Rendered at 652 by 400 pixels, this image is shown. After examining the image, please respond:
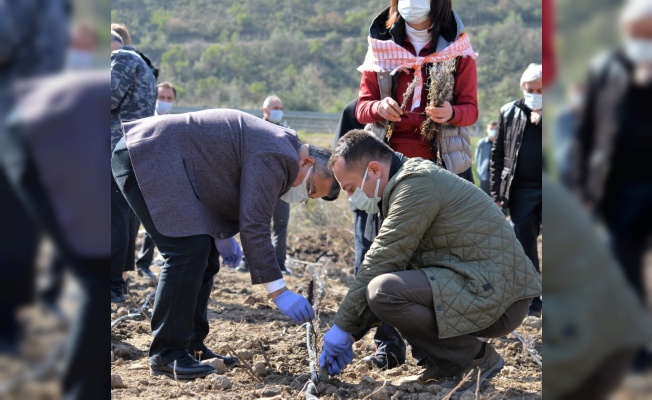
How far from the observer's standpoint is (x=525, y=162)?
6406mm

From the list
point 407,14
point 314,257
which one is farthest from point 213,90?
point 407,14

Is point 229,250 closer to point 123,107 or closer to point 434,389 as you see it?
point 434,389

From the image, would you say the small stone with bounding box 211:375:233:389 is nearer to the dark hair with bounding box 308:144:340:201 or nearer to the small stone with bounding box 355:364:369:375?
the small stone with bounding box 355:364:369:375

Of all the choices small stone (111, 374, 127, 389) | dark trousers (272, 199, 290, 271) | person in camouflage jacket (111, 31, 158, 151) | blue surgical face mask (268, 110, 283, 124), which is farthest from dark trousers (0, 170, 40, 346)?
blue surgical face mask (268, 110, 283, 124)

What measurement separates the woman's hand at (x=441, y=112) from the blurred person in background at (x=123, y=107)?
2.44 metres

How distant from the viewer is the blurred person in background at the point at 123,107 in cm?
602

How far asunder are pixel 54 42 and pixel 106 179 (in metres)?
0.24

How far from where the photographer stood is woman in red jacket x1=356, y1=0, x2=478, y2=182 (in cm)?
461

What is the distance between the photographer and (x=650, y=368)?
122cm

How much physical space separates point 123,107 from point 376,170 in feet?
9.23

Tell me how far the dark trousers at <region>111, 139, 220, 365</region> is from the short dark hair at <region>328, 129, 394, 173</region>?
0.78 m

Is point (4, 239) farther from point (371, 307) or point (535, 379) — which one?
point (535, 379)

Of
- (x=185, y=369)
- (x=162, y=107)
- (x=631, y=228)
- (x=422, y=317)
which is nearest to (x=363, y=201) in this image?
(x=422, y=317)

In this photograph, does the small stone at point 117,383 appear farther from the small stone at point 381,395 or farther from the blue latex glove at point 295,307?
the small stone at point 381,395
